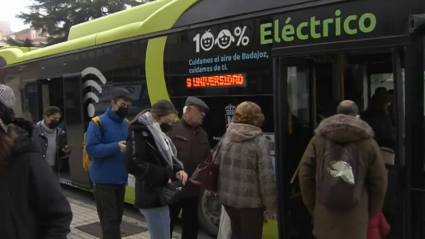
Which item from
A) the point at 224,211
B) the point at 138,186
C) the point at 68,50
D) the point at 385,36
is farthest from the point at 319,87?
the point at 68,50

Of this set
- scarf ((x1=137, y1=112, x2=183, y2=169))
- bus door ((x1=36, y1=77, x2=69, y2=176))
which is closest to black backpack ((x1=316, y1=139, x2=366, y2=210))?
scarf ((x1=137, y1=112, x2=183, y2=169))

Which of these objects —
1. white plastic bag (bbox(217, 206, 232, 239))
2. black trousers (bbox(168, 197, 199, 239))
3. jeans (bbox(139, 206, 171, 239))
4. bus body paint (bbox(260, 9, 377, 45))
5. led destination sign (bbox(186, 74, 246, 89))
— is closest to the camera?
jeans (bbox(139, 206, 171, 239))

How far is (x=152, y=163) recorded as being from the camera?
3.78 m

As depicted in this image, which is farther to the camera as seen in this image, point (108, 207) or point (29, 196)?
point (108, 207)

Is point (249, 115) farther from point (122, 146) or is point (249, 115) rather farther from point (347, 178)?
point (122, 146)

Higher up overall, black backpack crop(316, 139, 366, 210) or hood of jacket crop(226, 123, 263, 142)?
→ hood of jacket crop(226, 123, 263, 142)

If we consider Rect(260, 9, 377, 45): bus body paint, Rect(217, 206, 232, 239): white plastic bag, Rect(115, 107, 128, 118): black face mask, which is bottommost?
Rect(217, 206, 232, 239): white plastic bag

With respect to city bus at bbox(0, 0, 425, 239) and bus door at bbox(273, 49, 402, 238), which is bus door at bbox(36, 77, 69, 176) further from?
bus door at bbox(273, 49, 402, 238)

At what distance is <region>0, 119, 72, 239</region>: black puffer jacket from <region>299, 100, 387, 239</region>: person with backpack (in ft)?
5.64

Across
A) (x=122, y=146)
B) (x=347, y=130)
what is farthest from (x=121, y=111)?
(x=347, y=130)

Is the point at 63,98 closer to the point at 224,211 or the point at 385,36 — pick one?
the point at 224,211

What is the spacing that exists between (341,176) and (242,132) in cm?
102

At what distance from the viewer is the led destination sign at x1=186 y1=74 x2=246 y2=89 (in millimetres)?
5125

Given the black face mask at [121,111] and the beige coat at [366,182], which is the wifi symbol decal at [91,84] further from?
the beige coat at [366,182]
